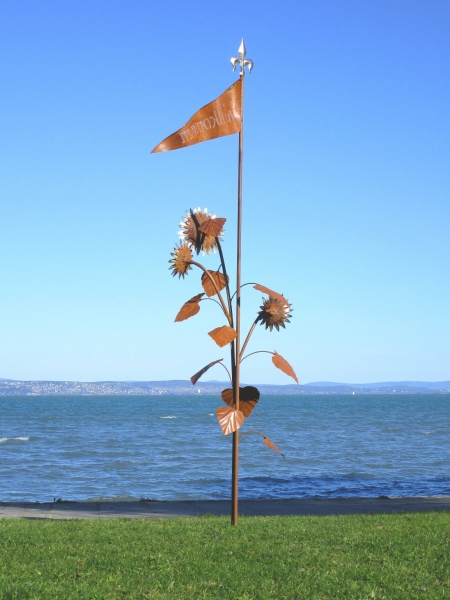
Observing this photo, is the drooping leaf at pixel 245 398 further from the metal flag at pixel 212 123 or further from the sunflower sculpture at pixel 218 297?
the metal flag at pixel 212 123

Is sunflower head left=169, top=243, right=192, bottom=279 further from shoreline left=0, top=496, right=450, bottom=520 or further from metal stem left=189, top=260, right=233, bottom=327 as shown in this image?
shoreline left=0, top=496, right=450, bottom=520

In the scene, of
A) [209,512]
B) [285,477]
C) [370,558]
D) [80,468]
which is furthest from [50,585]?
[80,468]

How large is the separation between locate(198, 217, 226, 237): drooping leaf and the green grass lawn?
333 centimetres

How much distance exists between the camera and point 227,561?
651 cm

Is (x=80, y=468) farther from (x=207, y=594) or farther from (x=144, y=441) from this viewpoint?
(x=207, y=594)

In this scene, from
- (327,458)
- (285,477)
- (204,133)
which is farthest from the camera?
(327,458)

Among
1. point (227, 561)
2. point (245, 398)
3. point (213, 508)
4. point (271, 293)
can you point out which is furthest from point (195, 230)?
point (213, 508)

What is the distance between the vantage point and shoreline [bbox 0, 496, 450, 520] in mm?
11891

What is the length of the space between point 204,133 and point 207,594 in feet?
16.3

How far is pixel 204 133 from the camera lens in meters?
8.29

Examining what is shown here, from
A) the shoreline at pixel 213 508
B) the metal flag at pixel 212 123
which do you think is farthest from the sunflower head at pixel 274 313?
the shoreline at pixel 213 508

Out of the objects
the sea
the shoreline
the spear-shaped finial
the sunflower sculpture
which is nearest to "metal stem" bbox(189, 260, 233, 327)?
the sunflower sculpture

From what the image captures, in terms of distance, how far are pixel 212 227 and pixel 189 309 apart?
3.24 feet

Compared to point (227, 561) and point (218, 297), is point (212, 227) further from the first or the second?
point (227, 561)
